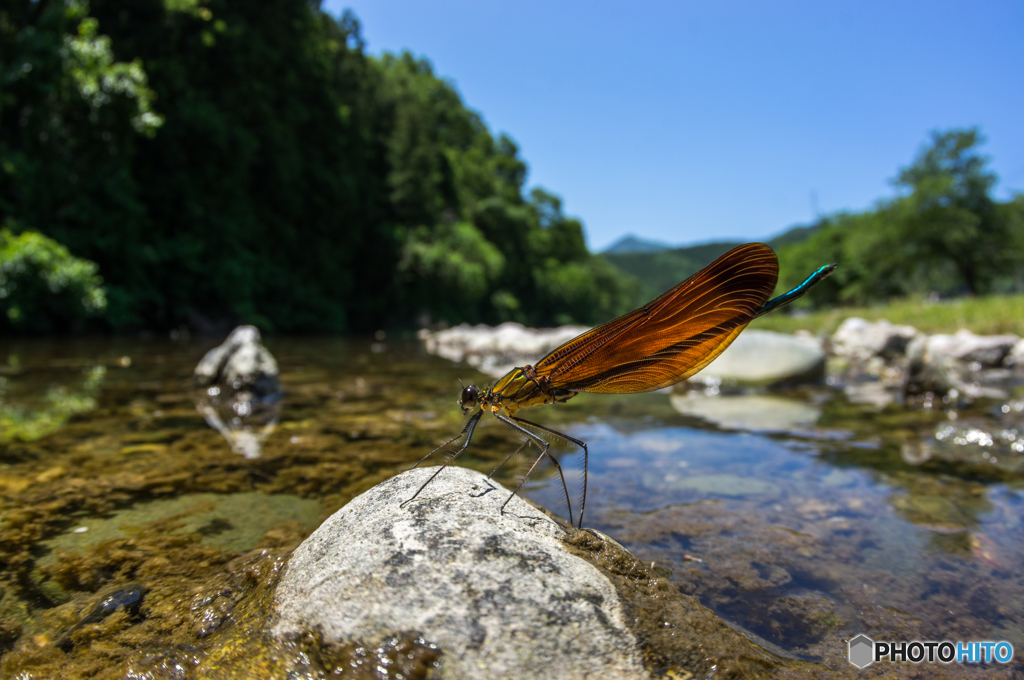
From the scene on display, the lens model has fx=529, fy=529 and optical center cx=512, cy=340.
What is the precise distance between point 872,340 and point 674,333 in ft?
47.7

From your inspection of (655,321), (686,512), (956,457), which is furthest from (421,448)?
(956,457)

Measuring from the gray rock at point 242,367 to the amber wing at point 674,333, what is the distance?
19.3ft

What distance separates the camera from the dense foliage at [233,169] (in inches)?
647

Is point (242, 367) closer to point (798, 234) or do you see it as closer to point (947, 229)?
point (947, 229)

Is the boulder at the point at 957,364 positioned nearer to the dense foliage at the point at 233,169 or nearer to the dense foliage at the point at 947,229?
the dense foliage at the point at 233,169

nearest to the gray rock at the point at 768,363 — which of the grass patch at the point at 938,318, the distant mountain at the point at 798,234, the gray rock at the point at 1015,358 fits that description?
the gray rock at the point at 1015,358

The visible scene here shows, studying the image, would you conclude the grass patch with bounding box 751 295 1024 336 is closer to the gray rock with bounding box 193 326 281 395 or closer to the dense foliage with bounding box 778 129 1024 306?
the gray rock with bounding box 193 326 281 395

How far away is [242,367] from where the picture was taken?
23.9 ft

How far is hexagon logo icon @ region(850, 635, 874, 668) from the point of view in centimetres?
216

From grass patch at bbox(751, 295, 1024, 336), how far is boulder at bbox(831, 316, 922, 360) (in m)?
1.83

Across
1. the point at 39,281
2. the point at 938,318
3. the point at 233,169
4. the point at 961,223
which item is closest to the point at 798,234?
the point at 961,223

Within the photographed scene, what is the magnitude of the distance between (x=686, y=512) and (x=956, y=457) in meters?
3.22

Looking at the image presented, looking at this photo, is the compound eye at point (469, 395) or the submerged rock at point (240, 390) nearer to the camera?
the compound eye at point (469, 395)

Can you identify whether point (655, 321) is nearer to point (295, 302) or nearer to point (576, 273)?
point (295, 302)
